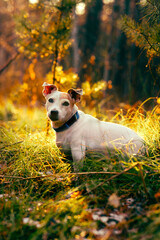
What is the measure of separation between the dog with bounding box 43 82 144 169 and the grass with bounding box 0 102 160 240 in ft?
0.46

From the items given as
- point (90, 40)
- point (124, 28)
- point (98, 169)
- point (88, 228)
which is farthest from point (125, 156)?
point (90, 40)

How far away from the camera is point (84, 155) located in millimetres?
2688

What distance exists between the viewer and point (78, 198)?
88.6 inches

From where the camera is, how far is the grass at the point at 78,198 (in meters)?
1.74

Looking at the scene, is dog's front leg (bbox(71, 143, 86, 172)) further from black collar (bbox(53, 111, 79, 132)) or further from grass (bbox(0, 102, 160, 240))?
black collar (bbox(53, 111, 79, 132))

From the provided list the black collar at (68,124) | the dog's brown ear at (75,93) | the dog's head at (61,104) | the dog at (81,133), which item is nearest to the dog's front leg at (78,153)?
the dog at (81,133)

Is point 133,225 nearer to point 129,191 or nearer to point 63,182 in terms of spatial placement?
point 129,191

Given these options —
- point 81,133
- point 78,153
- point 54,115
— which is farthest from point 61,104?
point 78,153

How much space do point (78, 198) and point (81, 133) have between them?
0.80 meters

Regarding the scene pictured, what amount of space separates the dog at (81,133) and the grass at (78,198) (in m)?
0.14

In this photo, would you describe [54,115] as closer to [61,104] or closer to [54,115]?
[54,115]

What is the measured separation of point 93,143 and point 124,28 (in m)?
1.64

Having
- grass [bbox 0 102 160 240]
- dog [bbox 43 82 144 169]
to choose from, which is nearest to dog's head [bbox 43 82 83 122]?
dog [bbox 43 82 144 169]

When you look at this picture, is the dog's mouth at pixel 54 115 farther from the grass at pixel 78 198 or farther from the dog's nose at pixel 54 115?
the grass at pixel 78 198
